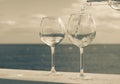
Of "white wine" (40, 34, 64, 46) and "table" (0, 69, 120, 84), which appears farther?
"white wine" (40, 34, 64, 46)

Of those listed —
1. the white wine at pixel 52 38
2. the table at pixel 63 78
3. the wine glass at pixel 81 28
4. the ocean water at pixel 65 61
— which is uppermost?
the wine glass at pixel 81 28

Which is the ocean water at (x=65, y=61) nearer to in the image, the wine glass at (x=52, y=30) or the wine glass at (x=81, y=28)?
the wine glass at (x=52, y=30)

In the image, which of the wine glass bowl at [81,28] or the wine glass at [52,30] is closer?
the wine glass bowl at [81,28]

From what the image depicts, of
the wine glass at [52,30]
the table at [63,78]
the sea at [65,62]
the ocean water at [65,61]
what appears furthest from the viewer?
the ocean water at [65,61]

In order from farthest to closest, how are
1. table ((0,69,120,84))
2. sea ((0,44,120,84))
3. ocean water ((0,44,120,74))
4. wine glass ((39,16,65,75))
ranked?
ocean water ((0,44,120,74)) < sea ((0,44,120,84)) < wine glass ((39,16,65,75)) < table ((0,69,120,84))

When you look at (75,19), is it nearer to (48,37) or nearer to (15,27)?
(48,37)

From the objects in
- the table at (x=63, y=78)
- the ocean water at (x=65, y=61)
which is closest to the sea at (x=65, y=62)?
the ocean water at (x=65, y=61)

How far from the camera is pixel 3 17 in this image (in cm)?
5403

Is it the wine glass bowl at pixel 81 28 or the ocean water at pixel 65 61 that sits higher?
the wine glass bowl at pixel 81 28

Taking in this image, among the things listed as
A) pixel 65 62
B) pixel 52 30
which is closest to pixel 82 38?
pixel 52 30

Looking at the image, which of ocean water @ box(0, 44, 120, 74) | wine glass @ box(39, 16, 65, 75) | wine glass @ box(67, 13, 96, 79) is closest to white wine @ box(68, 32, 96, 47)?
wine glass @ box(67, 13, 96, 79)

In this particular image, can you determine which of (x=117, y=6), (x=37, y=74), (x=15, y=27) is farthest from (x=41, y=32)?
(x=15, y=27)

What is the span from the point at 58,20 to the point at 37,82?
29 cm

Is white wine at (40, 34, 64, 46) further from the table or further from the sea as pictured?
the sea
